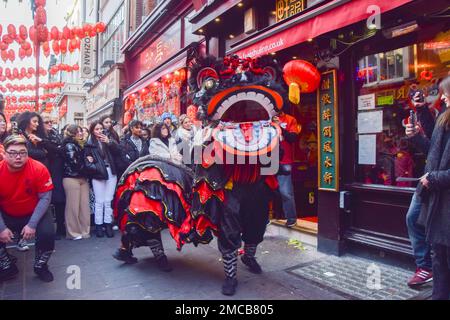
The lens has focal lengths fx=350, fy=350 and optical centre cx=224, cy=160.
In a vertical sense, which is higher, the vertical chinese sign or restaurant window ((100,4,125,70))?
restaurant window ((100,4,125,70))

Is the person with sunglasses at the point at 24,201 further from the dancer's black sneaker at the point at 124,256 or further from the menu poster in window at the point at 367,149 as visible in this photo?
the menu poster in window at the point at 367,149

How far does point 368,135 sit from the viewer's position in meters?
4.76

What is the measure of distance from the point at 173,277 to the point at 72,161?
9.43 ft

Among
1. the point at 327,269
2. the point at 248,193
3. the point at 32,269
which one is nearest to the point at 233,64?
the point at 248,193

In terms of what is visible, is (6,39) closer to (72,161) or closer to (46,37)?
(46,37)

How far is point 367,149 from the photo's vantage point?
188 inches

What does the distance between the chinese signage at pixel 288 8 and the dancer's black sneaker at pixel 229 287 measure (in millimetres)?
4049

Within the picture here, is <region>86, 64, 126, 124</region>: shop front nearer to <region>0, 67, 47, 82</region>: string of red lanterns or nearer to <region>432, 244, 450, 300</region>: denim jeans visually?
<region>0, 67, 47, 82</region>: string of red lanterns

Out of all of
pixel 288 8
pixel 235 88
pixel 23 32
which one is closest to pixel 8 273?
pixel 235 88

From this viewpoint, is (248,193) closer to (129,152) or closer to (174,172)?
(174,172)

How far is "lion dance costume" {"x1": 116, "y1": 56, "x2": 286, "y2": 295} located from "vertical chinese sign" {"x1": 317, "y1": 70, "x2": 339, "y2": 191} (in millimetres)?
1468

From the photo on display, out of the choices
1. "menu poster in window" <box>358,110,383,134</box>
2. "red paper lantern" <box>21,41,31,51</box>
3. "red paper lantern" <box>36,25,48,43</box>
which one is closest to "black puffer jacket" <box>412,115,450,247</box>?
"menu poster in window" <box>358,110,383,134</box>

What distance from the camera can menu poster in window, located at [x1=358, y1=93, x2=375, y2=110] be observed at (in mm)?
4746

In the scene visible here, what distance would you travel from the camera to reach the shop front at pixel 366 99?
4.17m
